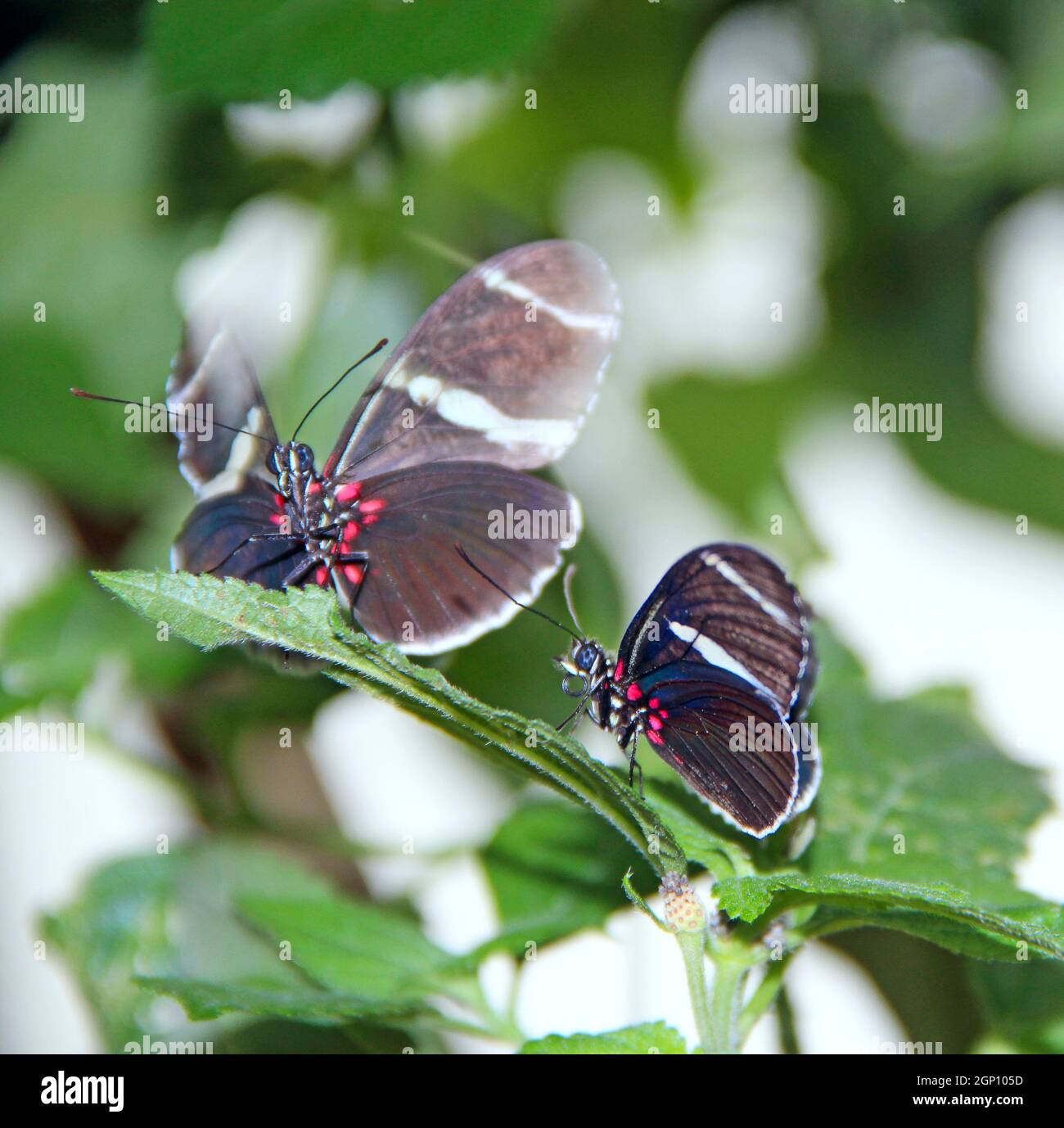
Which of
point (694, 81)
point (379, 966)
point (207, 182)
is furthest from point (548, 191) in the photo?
point (379, 966)

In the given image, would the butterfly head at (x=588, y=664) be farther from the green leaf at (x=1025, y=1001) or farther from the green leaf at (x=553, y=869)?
the green leaf at (x=1025, y=1001)

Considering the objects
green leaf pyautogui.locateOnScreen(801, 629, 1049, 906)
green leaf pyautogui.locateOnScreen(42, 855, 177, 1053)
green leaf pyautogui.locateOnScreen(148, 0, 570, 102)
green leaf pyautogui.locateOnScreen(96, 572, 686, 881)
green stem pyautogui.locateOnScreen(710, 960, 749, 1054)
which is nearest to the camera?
green leaf pyautogui.locateOnScreen(96, 572, 686, 881)

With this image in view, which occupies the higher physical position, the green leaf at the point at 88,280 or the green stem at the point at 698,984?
the green leaf at the point at 88,280

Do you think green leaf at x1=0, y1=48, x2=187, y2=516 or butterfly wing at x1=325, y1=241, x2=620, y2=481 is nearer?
butterfly wing at x1=325, y1=241, x2=620, y2=481

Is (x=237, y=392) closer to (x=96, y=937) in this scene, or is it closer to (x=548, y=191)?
(x=96, y=937)

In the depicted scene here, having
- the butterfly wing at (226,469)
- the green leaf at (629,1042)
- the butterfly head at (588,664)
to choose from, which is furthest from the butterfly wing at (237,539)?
the green leaf at (629,1042)

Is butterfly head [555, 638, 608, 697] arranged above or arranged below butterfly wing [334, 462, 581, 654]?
below

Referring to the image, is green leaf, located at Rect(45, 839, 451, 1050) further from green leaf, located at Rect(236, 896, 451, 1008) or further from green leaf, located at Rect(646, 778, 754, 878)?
green leaf, located at Rect(646, 778, 754, 878)

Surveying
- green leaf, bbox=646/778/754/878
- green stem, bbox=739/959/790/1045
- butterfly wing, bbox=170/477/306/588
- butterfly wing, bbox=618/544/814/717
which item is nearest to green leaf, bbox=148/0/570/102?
butterfly wing, bbox=170/477/306/588
